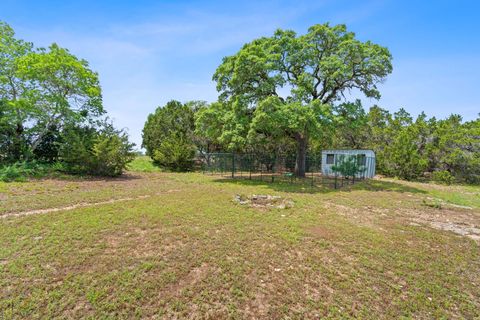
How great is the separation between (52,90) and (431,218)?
1779cm

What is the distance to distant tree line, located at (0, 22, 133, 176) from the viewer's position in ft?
37.8

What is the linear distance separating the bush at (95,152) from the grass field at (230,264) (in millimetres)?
A: 6069

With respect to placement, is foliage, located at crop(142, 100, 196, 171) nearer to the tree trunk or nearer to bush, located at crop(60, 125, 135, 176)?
bush, located at crop(60, 125, 135, 176)

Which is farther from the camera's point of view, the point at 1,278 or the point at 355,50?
the point at 355,50

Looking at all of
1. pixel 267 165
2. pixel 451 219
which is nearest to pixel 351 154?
pixel 267 165

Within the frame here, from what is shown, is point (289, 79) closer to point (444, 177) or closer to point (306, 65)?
point (306, 65)

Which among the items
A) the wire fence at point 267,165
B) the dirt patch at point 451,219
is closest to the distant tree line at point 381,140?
the wire fence at point 267,165

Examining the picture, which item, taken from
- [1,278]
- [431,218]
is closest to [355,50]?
[431,218]

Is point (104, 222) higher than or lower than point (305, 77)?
lower

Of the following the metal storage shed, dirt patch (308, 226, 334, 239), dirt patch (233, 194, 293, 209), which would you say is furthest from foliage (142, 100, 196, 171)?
dirt patch (308, 226, 334, 239)

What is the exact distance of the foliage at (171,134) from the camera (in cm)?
1812

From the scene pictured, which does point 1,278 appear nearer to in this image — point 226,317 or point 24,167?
point 226,317

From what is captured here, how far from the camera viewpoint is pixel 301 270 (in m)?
3.19

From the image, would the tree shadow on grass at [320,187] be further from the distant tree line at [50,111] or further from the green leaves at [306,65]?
the distant tree line at [50,111]
